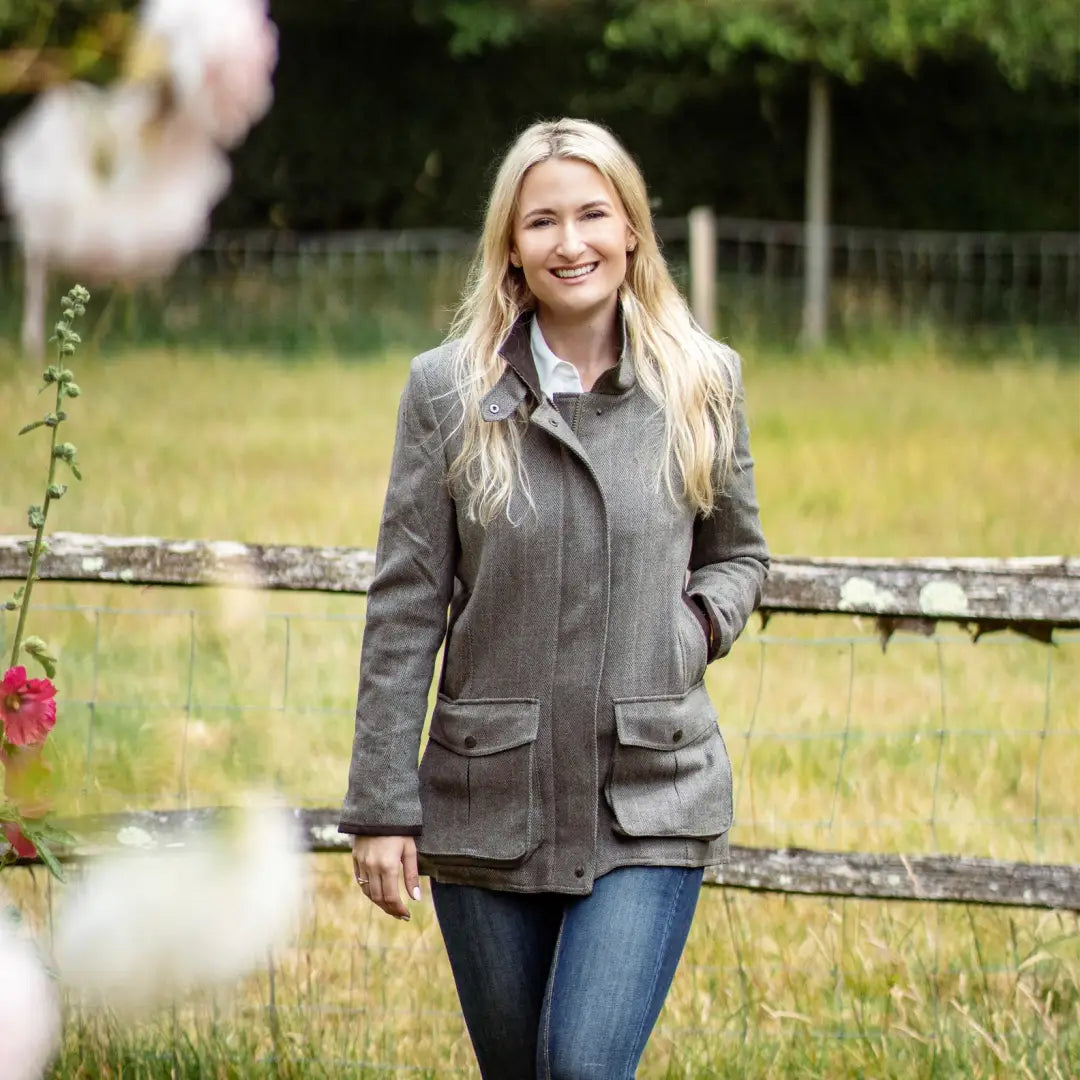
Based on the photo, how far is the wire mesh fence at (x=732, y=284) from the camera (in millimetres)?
13383

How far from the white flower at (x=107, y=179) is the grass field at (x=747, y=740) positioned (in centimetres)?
62

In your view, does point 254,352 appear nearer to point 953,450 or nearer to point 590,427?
point 953,450

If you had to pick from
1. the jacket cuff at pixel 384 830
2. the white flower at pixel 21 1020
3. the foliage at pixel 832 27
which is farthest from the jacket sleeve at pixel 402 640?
the foliage at pixel 832 27

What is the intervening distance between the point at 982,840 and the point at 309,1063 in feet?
5.96

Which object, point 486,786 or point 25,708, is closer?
point 25,708

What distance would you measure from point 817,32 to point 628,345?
12.3 m

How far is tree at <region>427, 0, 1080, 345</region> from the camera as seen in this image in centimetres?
1274

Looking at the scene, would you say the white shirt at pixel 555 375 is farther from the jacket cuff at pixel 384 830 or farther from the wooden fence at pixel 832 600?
the wooden fence at pixel 832 600

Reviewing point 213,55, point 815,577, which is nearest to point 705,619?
point 815,577

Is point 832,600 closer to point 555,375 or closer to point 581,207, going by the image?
point 555,375

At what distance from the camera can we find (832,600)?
260 centimetres

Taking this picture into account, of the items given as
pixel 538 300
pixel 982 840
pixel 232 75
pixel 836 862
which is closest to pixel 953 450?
pixel 982 840

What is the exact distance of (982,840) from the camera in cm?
373

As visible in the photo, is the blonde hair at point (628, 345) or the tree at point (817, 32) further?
the tree at point (817, 32)
